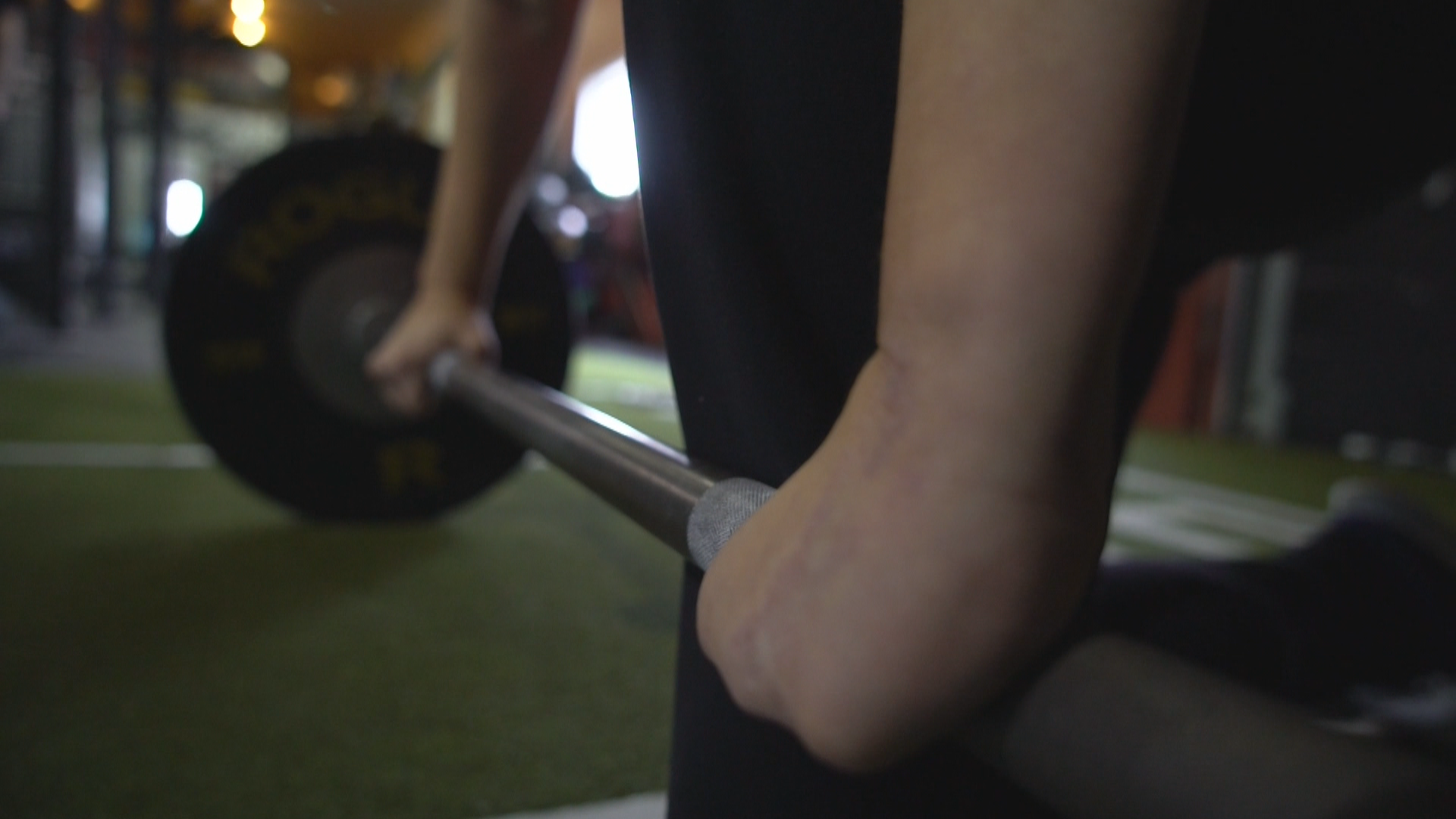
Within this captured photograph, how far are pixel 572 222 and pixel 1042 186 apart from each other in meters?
6.96

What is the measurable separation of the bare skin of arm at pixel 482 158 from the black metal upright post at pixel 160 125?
4068 mm

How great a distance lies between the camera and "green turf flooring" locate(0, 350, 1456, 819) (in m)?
0.57

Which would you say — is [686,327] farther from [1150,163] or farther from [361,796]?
[361,796]

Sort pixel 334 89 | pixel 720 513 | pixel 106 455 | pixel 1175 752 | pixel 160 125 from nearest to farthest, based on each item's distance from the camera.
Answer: pixel 1175 752, pixel 720 513, pixel 106 455, pixel 334 89, pixel 160 125

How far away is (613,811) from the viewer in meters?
0.56

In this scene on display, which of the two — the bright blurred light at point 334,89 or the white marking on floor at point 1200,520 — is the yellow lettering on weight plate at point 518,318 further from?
the bright blurred light at point 334,89

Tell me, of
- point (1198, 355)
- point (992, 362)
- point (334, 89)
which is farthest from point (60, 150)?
point (1198, 355)

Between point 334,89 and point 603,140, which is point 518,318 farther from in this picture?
point 603,140

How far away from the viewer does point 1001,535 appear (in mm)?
217

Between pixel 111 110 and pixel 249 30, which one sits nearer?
pixel 249 30

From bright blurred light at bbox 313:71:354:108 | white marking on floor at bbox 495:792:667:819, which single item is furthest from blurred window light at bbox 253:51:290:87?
white marking on floor at bbox 495:792:667:819

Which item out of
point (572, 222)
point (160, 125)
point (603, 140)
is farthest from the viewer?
point (572, 222)

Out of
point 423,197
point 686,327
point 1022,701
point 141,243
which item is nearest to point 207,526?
point 423,197

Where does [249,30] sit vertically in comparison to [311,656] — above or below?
above
